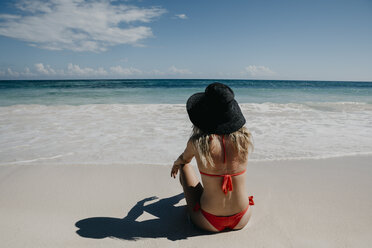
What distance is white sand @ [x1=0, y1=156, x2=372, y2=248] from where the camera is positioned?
2285 millimetres

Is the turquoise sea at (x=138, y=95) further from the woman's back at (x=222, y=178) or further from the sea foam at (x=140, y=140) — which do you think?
the woman's back at (x=222, y=178)

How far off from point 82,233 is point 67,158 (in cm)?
233

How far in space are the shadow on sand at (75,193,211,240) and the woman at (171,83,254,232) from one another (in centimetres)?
37

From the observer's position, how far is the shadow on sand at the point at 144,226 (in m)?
2.37

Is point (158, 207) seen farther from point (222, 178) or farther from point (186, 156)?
point (222, 178)

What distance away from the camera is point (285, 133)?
20.3 ft

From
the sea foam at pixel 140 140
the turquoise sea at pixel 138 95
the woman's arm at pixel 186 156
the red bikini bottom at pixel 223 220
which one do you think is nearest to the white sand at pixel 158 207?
the red bikini bottom at pixel 223 220

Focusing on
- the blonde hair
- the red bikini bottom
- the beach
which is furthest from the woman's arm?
the beach

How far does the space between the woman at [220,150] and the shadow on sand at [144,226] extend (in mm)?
375

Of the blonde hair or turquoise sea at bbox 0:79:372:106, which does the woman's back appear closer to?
the blonde hair

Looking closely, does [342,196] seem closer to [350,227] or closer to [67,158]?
[350,227]

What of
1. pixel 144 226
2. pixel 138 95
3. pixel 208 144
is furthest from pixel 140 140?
pixel 138 95

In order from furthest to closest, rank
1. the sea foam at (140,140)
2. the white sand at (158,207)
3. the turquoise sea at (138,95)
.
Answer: the turquoise sea at (138,95)
the sea foam at (140,140)
the white sand at (158,207)

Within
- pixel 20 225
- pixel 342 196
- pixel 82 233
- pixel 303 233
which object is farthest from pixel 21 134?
pixel 342 196
